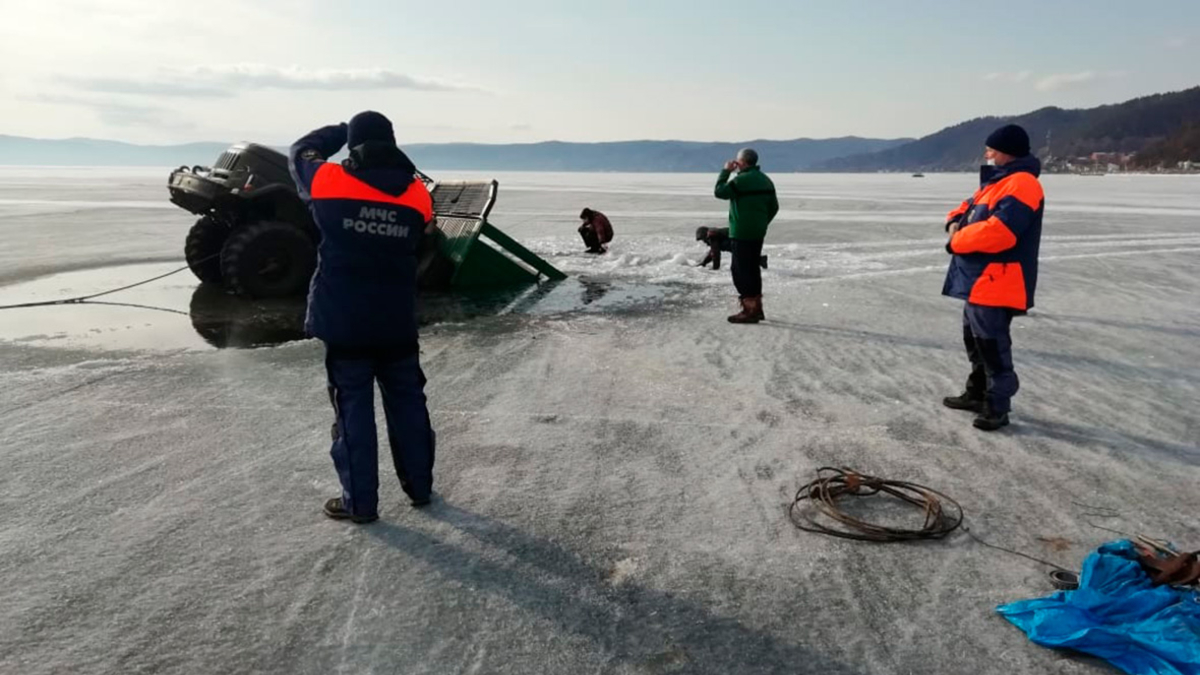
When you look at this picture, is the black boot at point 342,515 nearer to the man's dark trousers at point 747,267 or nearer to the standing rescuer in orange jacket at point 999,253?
the standing rescuer in orange jacket at point 999,253

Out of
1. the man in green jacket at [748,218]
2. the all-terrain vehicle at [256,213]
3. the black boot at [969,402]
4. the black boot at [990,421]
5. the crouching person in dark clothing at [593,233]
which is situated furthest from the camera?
the crouching person in dark clothing at [593,233]

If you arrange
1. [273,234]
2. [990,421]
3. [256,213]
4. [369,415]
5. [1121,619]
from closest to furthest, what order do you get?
[1121,619] → [369,415] → [990,421] → [273,234] → [256,213]

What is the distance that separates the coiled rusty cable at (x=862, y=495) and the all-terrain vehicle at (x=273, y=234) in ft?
17.6

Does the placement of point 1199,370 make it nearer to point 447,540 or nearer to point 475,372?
point 475,372

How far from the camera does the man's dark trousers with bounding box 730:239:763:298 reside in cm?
712

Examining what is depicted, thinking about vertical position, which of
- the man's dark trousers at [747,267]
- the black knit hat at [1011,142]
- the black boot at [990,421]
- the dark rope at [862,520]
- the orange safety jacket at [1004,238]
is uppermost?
the black knit hat at [1011,142]

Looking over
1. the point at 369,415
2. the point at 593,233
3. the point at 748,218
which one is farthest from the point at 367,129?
the point at 593,233

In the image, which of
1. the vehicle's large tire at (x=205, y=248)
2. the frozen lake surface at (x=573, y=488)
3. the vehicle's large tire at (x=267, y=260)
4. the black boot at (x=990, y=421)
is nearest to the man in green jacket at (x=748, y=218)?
the frozen lake surface at (x=573, y=488)

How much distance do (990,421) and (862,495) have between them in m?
1.36

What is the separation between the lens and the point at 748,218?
7031 millimetres

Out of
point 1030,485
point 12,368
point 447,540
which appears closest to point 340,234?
point 447,540

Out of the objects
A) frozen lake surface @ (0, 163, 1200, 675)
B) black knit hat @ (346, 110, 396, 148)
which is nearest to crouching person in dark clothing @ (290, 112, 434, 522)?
black knit hat @ (346, 110, 396, 148)

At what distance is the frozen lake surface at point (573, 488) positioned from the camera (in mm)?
2512

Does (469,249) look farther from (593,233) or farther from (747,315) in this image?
(593,233)
